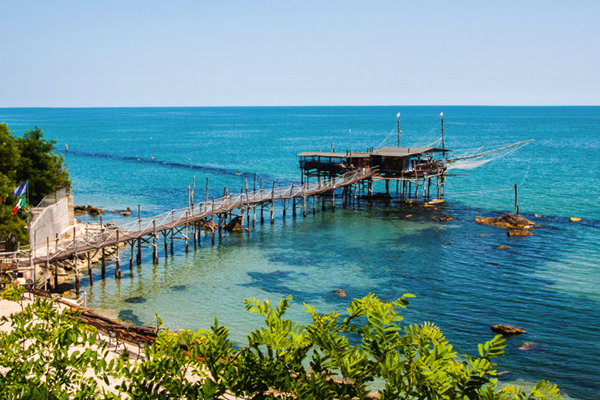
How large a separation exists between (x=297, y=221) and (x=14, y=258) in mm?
27086

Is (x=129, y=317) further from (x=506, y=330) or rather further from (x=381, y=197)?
(x=381, y=197)

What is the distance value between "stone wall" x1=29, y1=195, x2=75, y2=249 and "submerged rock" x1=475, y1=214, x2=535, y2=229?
34.2 m

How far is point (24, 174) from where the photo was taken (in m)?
40.6

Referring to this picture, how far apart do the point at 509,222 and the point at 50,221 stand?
35965 millimetres

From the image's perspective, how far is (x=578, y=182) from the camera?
71812mm

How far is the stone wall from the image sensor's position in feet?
104

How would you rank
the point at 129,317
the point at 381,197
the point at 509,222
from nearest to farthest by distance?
the point at 129,317 < the point at 509,222 < the point at 381,197

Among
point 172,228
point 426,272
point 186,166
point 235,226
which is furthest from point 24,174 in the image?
point 186,166

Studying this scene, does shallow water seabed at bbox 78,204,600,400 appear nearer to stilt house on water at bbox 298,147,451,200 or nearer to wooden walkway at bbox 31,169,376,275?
wooden walkway at bbox 31,169,376,275

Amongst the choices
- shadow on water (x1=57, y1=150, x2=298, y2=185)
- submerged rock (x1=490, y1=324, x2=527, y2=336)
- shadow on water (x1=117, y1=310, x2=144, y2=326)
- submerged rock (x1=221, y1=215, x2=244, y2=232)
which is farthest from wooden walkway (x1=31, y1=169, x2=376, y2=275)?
submerged rock (x1=490, y1=324, x2=527, y2=336)

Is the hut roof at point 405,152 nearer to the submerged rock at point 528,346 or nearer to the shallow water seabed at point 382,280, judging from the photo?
the shallow water seabed at point 382,280

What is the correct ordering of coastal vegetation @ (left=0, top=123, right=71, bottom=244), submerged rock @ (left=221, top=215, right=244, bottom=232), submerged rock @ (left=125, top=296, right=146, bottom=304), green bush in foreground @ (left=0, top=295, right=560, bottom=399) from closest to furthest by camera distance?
green bush in foreground @ (left=0, top=295, right=560, bottom=399) < submerged rock @ (left=125, top=296, right=146, bottom=304) < coastal vegetation @ (left=0, top=123, right=71, bottom=244) < submerged rock @ (left=221, top=215, right=244, bottom=232)

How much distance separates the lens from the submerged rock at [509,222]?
4581 centimetres

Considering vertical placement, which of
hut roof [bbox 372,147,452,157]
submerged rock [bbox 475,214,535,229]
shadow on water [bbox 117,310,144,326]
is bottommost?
shadow on water [bbox 117,310,144,326]
